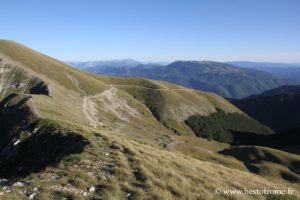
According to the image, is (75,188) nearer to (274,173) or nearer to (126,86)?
(274,173)

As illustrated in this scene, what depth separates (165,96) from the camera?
639 feet

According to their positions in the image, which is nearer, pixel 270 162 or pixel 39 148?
pixel 39 148

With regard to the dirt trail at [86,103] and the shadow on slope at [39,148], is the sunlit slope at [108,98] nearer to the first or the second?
the dirt trail at [86,103]

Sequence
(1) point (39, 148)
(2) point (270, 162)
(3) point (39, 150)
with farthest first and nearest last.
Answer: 1. (2) point (270, 162)
2. (1) point (39, 148)
3. (3) point (39, 150)

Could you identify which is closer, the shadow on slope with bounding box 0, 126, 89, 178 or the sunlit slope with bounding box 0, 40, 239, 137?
the shadow on slope with bounding box 0, 126, 89, 178

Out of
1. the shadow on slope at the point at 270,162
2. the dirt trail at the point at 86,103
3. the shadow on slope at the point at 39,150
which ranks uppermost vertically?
the shadow on slope at the point at 39,150

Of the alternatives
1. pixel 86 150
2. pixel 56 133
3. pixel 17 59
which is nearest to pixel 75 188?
pixel 86 150

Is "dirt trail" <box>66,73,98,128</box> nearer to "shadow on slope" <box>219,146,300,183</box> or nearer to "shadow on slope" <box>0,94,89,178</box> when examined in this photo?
"shadow on slope" <box>219,146,300,183</box>

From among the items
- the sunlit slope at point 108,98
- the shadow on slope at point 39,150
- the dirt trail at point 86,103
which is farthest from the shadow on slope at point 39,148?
the sunlit slope at point 108,98

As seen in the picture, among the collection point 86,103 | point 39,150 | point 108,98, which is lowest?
point 108,98

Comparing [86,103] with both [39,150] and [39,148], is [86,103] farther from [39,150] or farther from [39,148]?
[39,150]

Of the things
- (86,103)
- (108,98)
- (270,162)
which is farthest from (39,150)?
(108,98)

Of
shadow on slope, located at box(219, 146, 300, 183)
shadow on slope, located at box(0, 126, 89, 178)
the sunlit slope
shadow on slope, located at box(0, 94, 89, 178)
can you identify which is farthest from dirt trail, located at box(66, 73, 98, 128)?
shadow on slope, located at box(0, 126, 89, 178)

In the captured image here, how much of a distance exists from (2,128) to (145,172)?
40.9 metres
